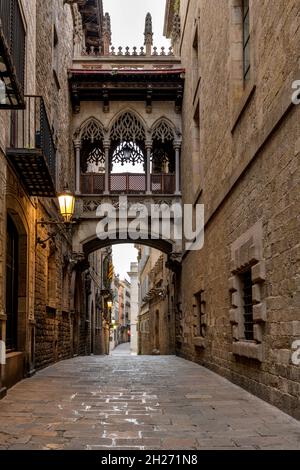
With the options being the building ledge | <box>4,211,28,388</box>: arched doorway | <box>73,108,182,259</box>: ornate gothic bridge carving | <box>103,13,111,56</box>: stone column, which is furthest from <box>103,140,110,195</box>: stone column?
<box>4,211,28,388</box>: arched doorway

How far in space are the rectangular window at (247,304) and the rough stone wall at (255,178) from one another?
0.45 meters

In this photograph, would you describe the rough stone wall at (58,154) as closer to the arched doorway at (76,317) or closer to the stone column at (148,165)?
the arched doorway at (76,317)

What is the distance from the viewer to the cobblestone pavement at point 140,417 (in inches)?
202

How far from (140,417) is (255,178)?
3434mm

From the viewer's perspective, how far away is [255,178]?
7.97m

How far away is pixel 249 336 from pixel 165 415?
9.33ft

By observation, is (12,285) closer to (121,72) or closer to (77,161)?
(77,161)

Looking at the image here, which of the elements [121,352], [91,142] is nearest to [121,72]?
[91,142]

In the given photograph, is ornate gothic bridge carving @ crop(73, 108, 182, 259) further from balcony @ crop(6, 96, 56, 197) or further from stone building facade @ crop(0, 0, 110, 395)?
balcony @ crop(6, 96, 56, 197)

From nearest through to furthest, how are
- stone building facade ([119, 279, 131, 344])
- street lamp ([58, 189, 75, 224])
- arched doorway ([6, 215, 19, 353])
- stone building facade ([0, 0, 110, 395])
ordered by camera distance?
stone building facade ([0, 0, 110, 395])
arched doorway ([6, 215, 19, 353])
street lamp ([58, 189, 75, 224])
stone building facade ([119, 279, 131, 344])

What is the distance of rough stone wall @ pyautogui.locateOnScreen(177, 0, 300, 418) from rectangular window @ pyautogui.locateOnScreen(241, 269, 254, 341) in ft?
1.47

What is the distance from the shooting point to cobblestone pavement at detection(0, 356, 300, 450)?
514 cm

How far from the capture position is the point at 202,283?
13.5m

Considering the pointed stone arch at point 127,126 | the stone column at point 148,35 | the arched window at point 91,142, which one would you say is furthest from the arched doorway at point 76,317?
the stone column at point 148,35
